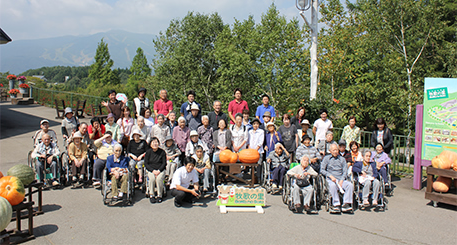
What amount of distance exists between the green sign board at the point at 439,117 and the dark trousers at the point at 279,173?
363 centimetres

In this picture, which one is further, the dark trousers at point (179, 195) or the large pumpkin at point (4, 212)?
the dark trousers at point (179, 195)

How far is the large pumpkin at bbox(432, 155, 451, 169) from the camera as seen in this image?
7.72 m

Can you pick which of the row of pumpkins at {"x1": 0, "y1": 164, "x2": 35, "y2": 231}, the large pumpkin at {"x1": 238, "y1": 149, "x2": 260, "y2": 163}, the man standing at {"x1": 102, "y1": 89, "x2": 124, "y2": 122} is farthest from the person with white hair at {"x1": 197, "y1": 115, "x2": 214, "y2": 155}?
the row of pumpkins at {"x1": 0, "y1": 164, "x2": 35, "y2": 231}

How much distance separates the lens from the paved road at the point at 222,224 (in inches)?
229

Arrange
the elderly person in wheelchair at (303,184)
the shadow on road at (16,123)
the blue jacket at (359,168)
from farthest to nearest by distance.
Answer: the shadow on road at (16,123) → the blue jacket at (359,168) → the elderly person in wheelchair at (303,184)

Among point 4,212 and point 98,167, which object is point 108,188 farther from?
point 4,212

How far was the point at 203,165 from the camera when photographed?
8.12m

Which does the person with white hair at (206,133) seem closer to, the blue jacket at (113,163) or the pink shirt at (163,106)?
the pink shirt at (163,106)

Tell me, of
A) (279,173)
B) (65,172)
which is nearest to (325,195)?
(279,173)

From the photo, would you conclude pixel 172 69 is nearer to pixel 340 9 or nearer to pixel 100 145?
pixel 340 9

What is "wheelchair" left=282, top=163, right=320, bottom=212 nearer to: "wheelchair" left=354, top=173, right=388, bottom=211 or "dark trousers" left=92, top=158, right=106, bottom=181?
"wheelchair" left=354, top=173, right=388, bottom=211

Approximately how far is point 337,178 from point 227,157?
8.59 ft

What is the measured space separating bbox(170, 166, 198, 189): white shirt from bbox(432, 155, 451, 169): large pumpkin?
5.55 meters

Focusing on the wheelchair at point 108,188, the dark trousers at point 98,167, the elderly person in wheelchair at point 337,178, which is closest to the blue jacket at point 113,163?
the wheelchair at point 108,188
